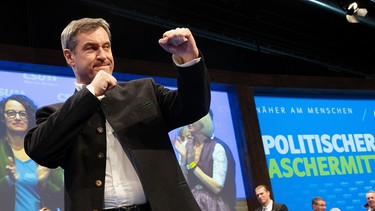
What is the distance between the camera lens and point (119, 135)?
5.03ft

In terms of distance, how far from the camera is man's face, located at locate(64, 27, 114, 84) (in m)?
1.62

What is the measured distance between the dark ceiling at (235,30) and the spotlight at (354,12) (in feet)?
0.53

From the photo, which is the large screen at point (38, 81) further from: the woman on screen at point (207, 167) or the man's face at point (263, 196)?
the man's face at point (263, 196)

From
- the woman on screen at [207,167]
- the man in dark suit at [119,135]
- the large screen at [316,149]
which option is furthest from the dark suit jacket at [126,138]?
the large screen at [316,149]

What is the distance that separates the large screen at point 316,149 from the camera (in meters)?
7.66

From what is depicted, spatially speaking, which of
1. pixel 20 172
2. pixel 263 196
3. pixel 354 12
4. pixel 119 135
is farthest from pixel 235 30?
pixel 119 135

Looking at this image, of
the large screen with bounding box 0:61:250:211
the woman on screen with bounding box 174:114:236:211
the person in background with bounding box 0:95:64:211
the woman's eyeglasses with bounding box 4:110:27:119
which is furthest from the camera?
the woman on screen with bounding box 174:114:236:211

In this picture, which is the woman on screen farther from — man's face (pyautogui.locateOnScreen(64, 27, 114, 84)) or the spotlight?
man's face (pyautogui.locateOnScreen(64, 27, 114, 84))

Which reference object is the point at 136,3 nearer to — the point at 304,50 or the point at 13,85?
the point at 13,85

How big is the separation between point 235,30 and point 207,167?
2354 millimetres

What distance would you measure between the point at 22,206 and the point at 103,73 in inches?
175

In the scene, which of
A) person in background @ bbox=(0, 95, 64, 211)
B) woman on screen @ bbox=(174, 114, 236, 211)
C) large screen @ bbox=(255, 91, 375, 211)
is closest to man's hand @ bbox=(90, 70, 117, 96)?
person in background @ bbox=(0, 95, 64, 211)

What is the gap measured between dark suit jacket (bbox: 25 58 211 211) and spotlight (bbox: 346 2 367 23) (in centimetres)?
669

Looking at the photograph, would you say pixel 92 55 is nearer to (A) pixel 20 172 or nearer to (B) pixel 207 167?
(A) pixel 20 172
